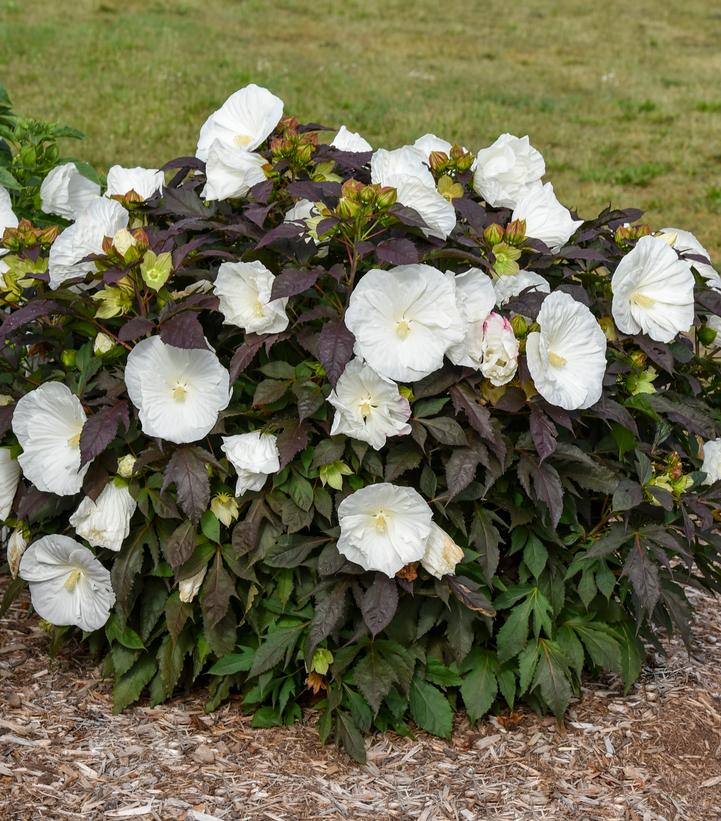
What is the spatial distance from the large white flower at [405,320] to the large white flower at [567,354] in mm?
192

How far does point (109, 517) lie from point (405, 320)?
83 cm

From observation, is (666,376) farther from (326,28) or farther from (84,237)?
(326,28)

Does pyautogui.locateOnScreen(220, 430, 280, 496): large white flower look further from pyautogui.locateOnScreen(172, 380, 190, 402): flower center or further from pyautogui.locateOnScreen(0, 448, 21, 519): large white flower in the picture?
pyautogui.locateOnScreen(0, 448, 21, 519): large white flower

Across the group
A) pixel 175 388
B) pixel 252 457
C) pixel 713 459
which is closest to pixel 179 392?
pixel 175 388

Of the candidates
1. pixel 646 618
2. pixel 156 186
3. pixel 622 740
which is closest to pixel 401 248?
pixel 156 186

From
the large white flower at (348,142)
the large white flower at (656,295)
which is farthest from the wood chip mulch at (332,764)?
the large white flower at (348,142)

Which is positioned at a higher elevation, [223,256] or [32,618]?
[223,256]

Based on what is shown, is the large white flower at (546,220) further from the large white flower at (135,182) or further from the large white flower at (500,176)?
the large white flower at (135,182)

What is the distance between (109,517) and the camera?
2.59 meters

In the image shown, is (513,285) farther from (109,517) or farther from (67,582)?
(67,582)

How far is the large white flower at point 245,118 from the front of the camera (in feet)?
9.10

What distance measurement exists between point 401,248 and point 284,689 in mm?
1119

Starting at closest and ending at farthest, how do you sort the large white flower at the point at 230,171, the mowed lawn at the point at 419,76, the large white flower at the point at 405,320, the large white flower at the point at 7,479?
the large white flower at the point at 405,320
the large white flower at the point at 230,171
the large white flower at the point at 7,479
the mowed lawn at the point at 419,76

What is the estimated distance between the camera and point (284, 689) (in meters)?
2.72
